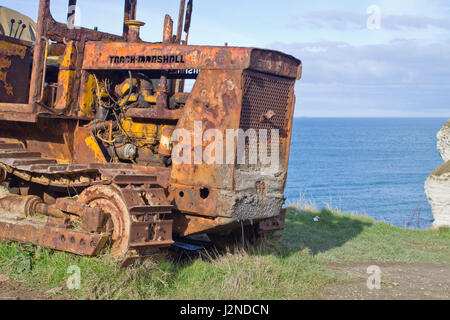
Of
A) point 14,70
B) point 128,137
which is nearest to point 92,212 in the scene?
point 128,137

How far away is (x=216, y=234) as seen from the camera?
776 centimetres

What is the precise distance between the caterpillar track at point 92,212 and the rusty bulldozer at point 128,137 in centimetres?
1

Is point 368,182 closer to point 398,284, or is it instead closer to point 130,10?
point 398,284

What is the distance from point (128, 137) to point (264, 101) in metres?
1.70

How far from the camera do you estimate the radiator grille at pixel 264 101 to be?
20.4ft

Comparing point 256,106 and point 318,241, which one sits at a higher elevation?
point 256,106

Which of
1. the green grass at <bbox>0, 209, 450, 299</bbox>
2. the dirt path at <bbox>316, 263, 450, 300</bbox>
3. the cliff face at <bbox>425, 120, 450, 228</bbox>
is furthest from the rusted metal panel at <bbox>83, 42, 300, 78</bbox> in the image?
the cliff face at <bbox>425, 120, 450, 228</bbox>

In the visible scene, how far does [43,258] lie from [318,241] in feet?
15.8

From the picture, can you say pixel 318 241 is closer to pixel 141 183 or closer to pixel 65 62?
pixel 141 183

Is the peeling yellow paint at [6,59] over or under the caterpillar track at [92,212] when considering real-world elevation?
over

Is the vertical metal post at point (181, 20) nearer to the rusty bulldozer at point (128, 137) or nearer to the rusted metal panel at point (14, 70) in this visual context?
the rusty bulldozer at point (128, 137)

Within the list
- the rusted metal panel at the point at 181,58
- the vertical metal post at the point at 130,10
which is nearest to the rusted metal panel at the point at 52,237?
the rusted metal panel at the point at 181,58

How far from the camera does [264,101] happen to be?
651 centimetres
